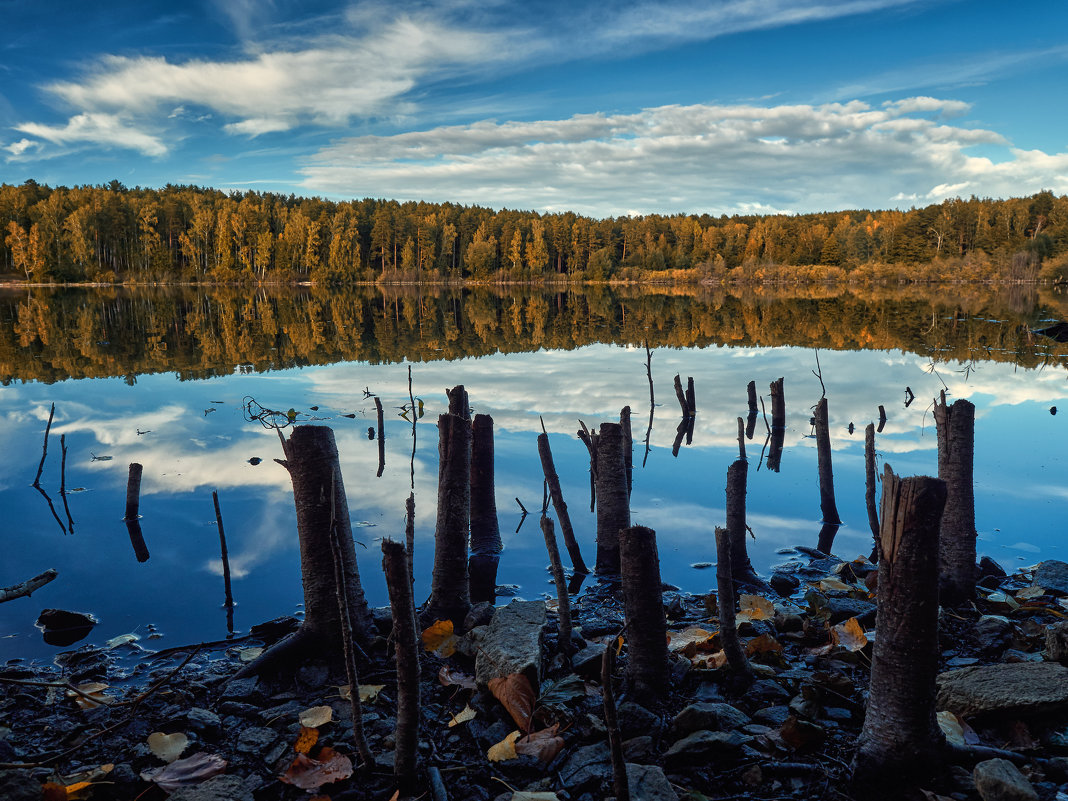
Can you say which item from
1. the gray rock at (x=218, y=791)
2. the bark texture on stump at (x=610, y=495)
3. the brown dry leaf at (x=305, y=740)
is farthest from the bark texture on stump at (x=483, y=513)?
the gray rock at (x=218, y=791)

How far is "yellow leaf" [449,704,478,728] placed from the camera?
628 cm

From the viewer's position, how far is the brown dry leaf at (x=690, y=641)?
7556 millimetres

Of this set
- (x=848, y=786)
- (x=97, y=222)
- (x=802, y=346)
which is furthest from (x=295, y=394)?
(x=97, y=222)

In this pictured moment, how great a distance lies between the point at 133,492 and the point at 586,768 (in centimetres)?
1227

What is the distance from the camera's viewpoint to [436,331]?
5341 cm

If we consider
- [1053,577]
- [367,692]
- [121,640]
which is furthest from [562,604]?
[1053,577]

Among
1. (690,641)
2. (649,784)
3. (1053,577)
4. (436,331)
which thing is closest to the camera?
(649,784)

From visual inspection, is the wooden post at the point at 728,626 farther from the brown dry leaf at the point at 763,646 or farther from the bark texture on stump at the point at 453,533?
the bark texture on stump at the point at 453,533

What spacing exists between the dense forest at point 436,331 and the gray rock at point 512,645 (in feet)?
97.6

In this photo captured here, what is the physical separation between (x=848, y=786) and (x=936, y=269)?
148m

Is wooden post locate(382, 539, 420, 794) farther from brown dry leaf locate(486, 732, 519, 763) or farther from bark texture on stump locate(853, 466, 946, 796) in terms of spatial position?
bark texture on stump locate(853, 466, 946, 796)

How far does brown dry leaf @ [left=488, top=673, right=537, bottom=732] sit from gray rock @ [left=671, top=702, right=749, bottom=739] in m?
1.29

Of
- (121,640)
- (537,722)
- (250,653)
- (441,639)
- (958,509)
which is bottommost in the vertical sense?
(121,640)

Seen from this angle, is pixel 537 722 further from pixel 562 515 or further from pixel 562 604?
pixel 562 515
